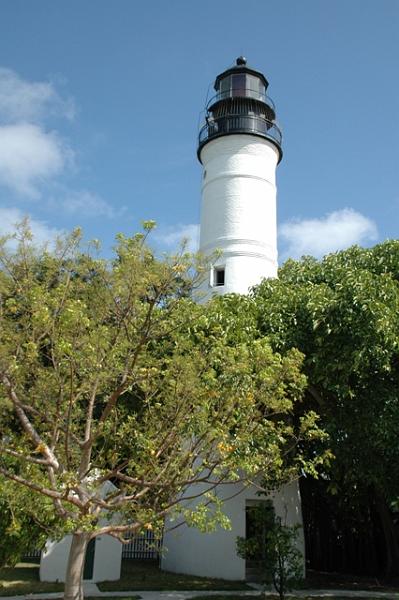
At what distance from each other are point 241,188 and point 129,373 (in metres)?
12.5

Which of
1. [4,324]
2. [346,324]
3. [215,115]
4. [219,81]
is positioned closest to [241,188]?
[215,115]

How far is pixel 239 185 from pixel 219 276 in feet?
10.8

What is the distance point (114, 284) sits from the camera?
24.9 feet

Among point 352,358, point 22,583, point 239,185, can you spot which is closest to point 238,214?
point 239,185

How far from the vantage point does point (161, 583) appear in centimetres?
1391

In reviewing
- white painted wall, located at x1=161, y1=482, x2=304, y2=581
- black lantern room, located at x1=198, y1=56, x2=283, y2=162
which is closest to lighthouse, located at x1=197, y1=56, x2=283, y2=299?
black lantern room, located at x1=198, y1=56, x2=283, y2=162

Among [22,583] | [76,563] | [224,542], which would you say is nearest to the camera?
[76,563]

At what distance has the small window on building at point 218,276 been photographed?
18.7m

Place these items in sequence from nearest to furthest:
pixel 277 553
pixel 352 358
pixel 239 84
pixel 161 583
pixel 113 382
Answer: pixel 113 382
pixel 352 358
pixel 277 553
pixel 161 583
pixel 239 84

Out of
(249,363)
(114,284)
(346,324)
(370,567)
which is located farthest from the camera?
(370,567)

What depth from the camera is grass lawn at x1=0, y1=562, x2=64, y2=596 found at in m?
12.3

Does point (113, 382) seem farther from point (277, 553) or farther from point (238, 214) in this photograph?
point (238, 214)

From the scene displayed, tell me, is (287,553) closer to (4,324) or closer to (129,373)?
(129,373)

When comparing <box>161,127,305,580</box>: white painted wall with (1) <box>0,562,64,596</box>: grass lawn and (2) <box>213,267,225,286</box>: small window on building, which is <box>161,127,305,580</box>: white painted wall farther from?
(1) <box>0,562,64,596</box>: grass lawn
